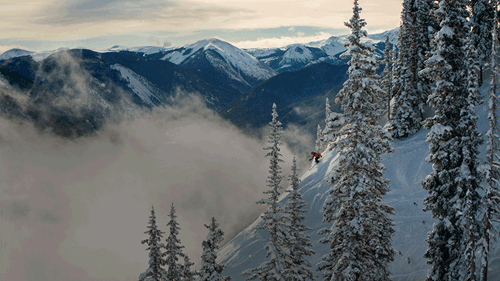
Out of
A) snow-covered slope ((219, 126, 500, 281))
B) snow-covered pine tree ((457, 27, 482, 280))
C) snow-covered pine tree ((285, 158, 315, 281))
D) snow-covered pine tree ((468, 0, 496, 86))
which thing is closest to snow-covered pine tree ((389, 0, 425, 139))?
snow-covered slope ((219, 126, 500, 281))

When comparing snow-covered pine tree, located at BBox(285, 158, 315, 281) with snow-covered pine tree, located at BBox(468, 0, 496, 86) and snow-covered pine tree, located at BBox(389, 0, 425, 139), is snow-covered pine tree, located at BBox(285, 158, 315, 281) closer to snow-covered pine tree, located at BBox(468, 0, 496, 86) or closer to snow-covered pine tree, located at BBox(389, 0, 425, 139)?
snow-covered pine tree, located at BBox(389, 0, 425, 139)

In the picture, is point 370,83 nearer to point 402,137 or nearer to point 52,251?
point 402,137

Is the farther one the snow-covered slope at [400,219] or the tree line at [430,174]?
the snow-covered slope at [400,219]

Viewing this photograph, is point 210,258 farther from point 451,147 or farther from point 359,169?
point 451,147

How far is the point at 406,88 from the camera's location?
123 ft

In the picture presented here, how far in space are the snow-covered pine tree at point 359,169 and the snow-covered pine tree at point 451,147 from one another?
3.36 m

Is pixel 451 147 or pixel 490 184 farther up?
pixel 451 147

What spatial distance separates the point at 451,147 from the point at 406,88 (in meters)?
23.6

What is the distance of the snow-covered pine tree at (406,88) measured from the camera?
37.4m

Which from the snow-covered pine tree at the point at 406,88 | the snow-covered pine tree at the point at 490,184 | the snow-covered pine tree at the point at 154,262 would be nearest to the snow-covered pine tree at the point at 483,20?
the snow-covered pine tree at the point at 406,88

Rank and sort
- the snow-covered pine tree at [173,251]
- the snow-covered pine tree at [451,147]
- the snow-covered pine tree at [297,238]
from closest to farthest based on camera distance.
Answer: the snow-covered pine tree at [451,147], the snow-covered pine tree at [297,238], the snow-covered pine tree at [173,251]

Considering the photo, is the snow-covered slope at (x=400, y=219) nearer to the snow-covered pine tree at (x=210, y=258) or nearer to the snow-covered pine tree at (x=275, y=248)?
the snow-covered pine tree at (x=275, y=248)

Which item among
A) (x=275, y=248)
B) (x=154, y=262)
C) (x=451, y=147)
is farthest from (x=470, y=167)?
(x=154, y=262)

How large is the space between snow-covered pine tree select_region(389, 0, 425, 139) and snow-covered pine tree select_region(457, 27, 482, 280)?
23.2m
